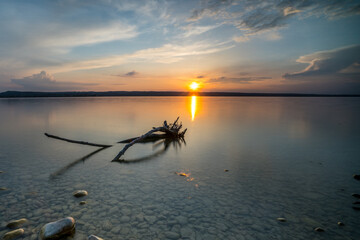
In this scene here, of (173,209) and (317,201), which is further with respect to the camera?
(317,201)

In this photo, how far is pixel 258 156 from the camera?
36.7ft

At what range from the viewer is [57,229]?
4.48m

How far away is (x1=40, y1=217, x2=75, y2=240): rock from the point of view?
4379mm

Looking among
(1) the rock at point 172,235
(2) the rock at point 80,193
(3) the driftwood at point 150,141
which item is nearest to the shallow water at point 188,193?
(1) the rock at point 172,235

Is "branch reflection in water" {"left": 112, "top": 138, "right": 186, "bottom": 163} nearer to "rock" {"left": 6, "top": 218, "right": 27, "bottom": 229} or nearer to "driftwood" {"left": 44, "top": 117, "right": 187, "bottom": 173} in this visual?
"driftwood" {"left": 44, "top": 117, "right": 187, "bottom": 173}

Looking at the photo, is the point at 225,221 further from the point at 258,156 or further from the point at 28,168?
the point at 28,168

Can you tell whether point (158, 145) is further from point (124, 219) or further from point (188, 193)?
point (124, 219)

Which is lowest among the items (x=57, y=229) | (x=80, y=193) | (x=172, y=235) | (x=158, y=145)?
(x=158, y=145)

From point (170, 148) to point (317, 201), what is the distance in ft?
29.1

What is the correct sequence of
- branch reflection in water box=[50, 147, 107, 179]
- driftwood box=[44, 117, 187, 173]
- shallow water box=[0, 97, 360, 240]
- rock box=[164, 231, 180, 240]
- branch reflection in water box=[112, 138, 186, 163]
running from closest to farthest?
rock box=[164, 231, 180, 240]
shallow water box=[0, 97, 360, 240]
branch reflection in water box=[50, 147, 107, 179]
driftwood box=[44, 117, 187, 173]
branch reflection in water box=[112, 138, 186, 163]

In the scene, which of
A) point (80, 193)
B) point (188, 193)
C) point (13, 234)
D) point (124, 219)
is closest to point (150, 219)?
point (124, 219)

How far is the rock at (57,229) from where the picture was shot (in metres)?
4.38

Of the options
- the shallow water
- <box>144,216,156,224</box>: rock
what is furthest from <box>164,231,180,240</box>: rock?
<box>144,216,156,224</box>: rock

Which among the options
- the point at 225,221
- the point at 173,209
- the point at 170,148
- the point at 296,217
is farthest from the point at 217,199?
the point at 170,148
